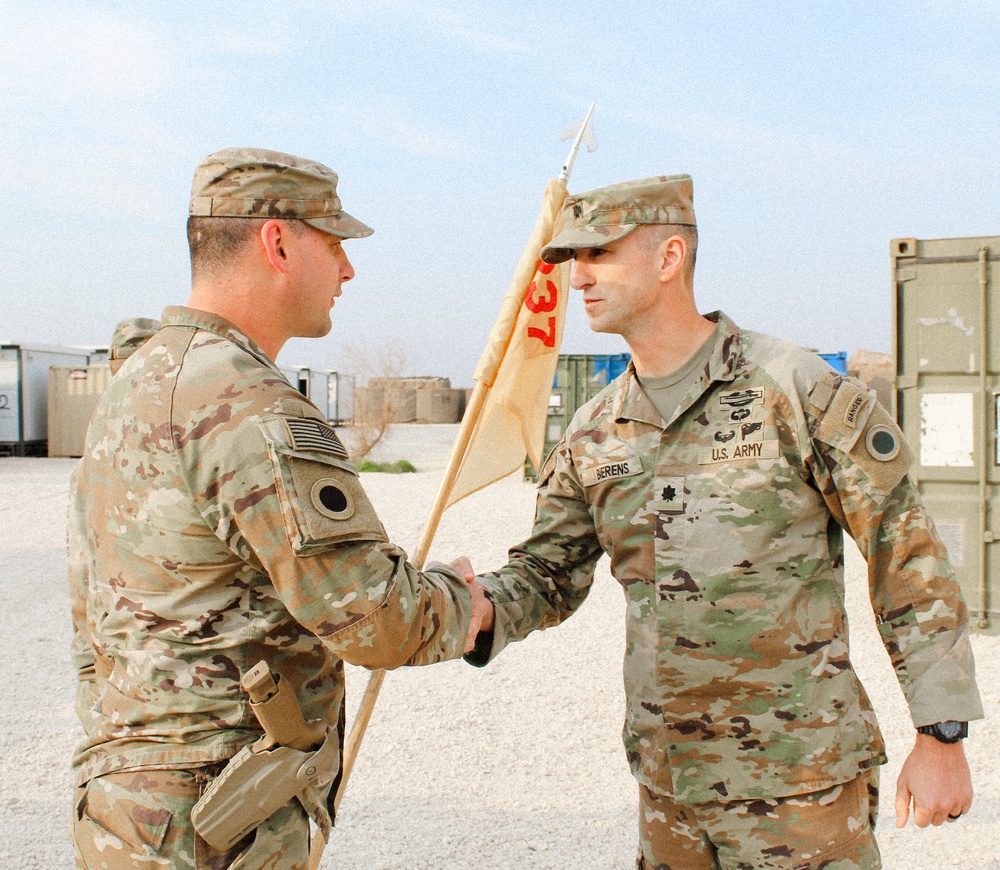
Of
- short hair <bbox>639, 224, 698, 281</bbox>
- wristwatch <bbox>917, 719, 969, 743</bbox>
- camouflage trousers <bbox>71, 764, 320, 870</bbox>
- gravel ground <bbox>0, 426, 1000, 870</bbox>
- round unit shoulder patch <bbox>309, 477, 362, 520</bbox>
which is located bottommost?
gravel ground <bbox>0, 426, 1000, 870</bbox>

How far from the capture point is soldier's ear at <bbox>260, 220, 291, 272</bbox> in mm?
2357

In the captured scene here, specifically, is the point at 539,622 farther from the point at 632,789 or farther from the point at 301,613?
the point at 632,789

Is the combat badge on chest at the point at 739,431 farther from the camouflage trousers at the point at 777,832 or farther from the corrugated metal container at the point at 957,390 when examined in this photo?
the corrugated metal container at the point at 957,390

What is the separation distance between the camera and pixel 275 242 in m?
Result: 2.38

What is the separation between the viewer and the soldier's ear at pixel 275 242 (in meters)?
2.36

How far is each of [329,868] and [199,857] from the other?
2301 millimetres

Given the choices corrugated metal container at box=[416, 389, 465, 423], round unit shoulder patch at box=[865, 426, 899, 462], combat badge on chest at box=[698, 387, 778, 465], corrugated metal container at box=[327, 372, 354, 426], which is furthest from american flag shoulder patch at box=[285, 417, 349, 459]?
corrugated metal container at box=[416, 389, 465, 423]

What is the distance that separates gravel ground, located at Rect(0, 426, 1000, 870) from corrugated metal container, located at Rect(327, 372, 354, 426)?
2431 cm

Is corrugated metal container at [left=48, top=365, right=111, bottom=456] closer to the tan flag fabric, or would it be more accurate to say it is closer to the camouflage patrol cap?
the tan flag fabric

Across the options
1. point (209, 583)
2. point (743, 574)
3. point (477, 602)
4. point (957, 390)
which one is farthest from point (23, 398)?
point (743, 574)

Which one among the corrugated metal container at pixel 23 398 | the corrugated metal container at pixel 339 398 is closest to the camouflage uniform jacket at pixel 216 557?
the corrugated metal container at pixel 23 398

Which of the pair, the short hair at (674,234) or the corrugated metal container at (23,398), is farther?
the corrugated metal container at (23,398)

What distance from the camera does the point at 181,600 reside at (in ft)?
6.96

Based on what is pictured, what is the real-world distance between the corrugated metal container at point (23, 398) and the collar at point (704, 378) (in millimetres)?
20997
